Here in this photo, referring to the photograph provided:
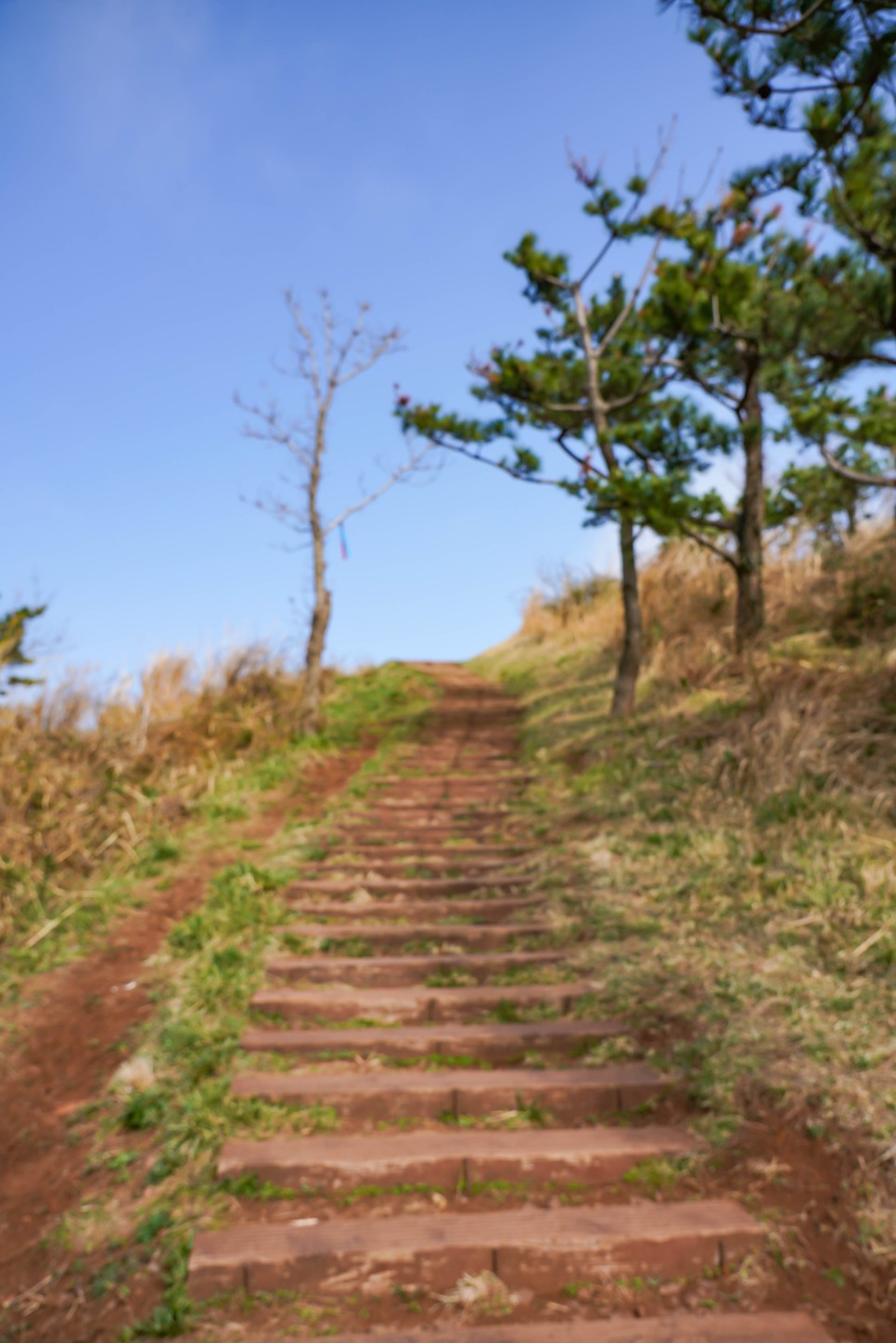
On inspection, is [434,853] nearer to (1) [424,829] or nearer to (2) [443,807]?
(1) [424,829]

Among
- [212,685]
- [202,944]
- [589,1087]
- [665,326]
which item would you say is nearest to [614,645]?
[665,326]

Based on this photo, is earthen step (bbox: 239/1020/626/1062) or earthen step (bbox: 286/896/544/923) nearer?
earthen step (bbox: 239/1020/626/1062)

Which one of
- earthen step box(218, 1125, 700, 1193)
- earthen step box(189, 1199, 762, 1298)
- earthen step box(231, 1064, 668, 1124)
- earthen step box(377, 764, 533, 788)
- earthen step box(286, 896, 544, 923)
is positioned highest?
earthen step box(377, 764, 533, 788)

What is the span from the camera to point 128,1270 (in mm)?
3459

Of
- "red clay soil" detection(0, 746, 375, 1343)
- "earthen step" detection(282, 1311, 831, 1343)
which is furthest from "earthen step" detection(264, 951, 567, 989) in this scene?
"earthen step" detection(282, 1311, 831, 1343)

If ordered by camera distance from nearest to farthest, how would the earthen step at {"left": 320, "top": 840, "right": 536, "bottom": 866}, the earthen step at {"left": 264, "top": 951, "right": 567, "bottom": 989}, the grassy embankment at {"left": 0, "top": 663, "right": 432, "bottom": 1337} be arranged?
the grassy embankment at {"left": 0, "top": 663, "right": 432, "bottom": 1337}, the earthen step at {"left": 264, "top": 951, "right": 567, "bottom": 989}, the earthen step at {"left": 320, "top": 840, "right": 536, "bottom": 866}

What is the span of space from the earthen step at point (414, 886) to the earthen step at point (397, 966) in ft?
3.63

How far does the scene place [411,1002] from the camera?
17.2 ft

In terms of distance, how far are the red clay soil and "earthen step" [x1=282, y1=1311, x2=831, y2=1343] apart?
108 cm

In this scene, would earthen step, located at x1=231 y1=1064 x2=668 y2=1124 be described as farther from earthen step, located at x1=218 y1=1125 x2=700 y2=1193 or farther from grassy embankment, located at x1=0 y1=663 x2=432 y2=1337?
earthen step, located at x1=218 y1=1125 x2=700 y2=1193

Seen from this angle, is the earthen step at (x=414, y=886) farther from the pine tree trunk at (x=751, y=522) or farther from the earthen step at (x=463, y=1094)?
the pine tree trunk at (x=751, y=522)

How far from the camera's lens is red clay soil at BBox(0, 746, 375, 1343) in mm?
3490

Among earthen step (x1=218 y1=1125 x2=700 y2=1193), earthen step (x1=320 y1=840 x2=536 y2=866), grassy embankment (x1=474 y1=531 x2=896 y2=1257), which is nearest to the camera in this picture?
earthen step (x1=218 y1=1125 x2=700 y2=1193)

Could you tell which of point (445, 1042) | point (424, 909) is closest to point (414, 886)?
point (424, 909)
